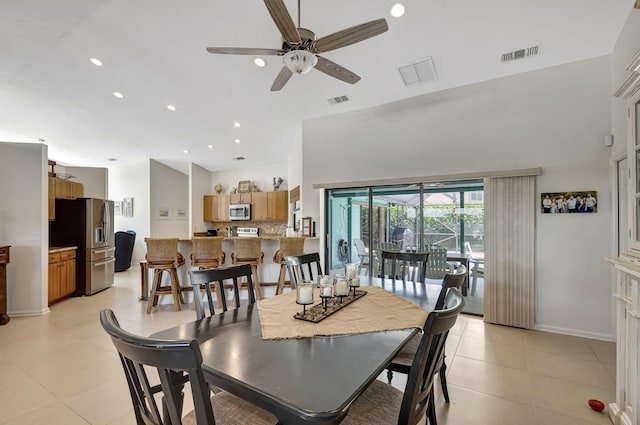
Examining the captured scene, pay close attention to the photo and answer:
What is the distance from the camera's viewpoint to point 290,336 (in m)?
1.38

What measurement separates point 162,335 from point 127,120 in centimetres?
624

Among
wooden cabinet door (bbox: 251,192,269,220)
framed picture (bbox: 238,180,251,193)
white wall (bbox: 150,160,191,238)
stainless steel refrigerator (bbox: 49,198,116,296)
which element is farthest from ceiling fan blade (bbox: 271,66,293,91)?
white wall (bbox: 150,160,191,238)

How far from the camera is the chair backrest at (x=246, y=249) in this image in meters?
4.20

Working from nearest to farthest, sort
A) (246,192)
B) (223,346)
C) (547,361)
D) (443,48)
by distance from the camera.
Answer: (223,346)
(547,361)
(443,48)
(246,192)

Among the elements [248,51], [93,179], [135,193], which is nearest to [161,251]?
[248,51]

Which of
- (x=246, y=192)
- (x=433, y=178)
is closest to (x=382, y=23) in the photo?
(x=433, y=178)

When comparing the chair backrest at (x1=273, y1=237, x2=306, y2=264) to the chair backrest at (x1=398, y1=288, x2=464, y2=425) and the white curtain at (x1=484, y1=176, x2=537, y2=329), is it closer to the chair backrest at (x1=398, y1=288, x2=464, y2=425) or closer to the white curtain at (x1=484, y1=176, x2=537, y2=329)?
the white curtain at (x1=484, y1=176, x2=537, y2=329)

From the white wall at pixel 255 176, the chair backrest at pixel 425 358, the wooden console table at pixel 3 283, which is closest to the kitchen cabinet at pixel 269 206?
the white wall at pixel 255 176

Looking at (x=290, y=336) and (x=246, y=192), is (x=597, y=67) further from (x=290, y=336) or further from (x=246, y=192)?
(x=246, y=192)

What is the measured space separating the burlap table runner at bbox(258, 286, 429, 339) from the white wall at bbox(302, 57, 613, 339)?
2767 millimetres

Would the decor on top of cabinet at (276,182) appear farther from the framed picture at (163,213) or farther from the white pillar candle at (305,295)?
the white pillar candle at (305,295)

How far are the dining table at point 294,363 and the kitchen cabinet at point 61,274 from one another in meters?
4.70

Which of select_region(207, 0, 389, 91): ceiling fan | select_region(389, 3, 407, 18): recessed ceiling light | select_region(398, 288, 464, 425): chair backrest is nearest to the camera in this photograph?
select_region(398, 288, 464, 425): chair backrest

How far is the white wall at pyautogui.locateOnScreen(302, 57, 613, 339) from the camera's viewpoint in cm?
331
